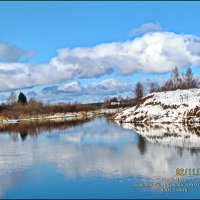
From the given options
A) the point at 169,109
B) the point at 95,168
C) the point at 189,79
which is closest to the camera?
the point at 95,168

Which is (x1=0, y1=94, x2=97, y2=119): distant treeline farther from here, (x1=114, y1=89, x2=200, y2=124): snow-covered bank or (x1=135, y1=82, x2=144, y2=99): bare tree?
(x1=114, y1=89, x2=200, y2=124): snow-covered bank

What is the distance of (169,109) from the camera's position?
5494 centimetres

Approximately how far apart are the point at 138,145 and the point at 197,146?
455 centimetres

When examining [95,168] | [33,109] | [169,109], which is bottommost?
[95,168]

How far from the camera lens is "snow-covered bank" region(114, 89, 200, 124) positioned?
51781 millimetres

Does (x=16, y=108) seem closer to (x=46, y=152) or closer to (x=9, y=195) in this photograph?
(x=46, y=152)

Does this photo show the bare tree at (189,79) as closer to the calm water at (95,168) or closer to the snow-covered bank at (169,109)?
the snow-covered bank at (169,109)

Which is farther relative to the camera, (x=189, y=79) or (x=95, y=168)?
(x=189, y=79)

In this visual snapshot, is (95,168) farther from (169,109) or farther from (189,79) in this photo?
(189,79)

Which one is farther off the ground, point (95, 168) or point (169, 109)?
point (169, 109)

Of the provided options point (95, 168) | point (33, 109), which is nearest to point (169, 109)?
point (95, 168)

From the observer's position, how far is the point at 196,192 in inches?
596

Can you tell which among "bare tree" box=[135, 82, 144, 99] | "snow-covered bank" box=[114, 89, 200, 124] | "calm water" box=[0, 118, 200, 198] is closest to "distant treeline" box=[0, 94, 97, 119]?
"bare tree" box=[135, 82, 144, 99]

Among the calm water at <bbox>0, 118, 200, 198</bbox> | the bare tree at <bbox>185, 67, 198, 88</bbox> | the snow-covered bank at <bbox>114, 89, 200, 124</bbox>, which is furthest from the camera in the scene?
the bare tree at <bbox>185, 67, 198, 88</bbox>
